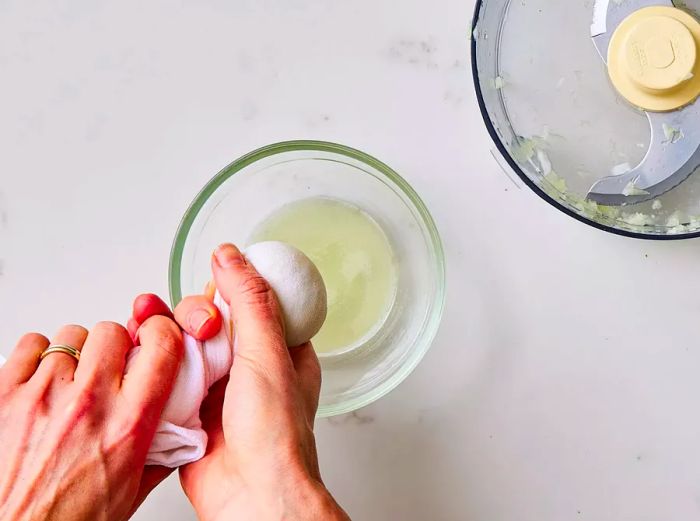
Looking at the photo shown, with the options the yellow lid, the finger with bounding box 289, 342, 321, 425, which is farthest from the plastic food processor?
the finger with bounding box 289, 342, 321, 425

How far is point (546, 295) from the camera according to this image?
1137mm

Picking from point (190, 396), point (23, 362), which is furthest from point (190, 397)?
point (23, 362)

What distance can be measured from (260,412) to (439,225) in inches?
18.5

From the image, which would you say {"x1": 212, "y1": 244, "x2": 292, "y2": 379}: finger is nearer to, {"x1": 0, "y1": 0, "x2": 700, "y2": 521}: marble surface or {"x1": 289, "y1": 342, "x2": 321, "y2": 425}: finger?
{"x1": 289, "y1": 342, "x2": 321, "y2": 425}: finger

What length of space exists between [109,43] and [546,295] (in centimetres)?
82

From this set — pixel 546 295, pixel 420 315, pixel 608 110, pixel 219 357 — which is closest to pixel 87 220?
pixel 219 357

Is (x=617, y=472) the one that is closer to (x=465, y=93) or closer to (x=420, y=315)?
(x=420, y=315)

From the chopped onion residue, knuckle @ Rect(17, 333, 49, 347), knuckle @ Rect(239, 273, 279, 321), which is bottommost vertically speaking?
knuckle @ Rect(239, 273, 279, 321)

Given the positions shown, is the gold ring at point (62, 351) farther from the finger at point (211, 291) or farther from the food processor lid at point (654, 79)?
the food processor lid at point (654, 79)

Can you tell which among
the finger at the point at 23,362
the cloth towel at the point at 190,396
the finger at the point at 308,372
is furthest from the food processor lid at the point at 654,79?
the finger at the point at 23,362

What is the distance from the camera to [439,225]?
1141 mm

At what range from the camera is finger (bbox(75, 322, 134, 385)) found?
0.82 metres

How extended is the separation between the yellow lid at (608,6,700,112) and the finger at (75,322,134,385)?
0.86 m

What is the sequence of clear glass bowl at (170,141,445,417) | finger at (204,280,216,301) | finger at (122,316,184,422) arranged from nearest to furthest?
finger at (122,316,184,422)
finger at (204,280,216,301)
clear glass bowl at (170,141,445,417)
